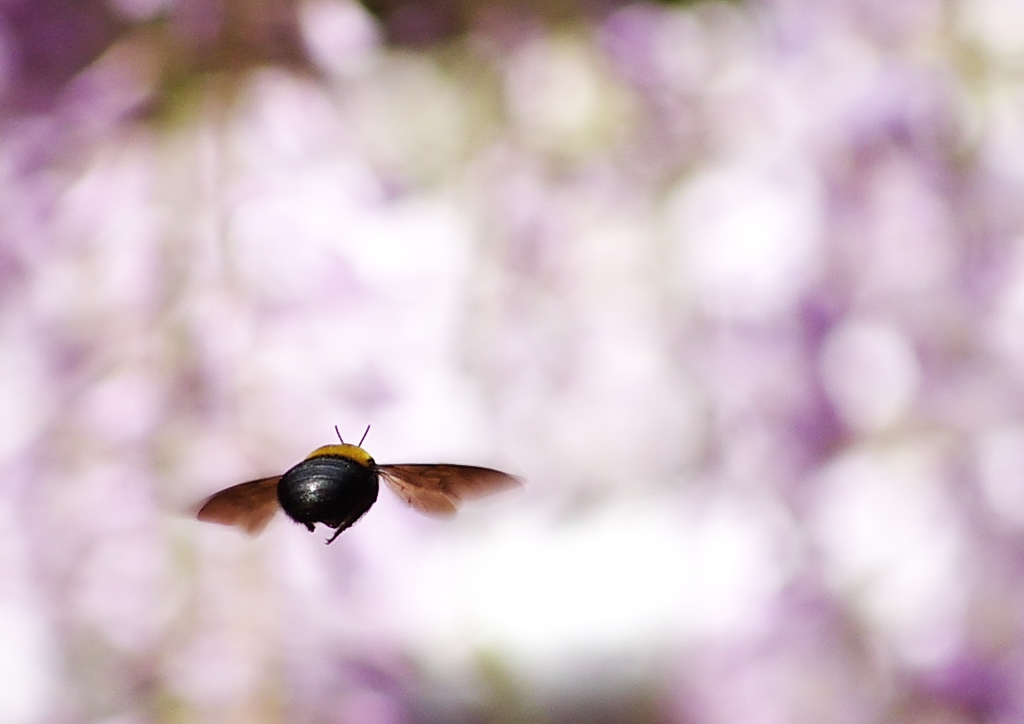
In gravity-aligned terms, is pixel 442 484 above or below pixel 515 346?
below

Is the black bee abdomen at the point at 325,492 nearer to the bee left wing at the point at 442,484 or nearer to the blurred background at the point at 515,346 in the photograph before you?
the bee left wing at the point at 442,484

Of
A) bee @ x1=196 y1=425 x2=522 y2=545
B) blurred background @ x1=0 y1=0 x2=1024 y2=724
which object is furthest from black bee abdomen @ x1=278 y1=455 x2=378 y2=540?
blurred background @ x1=0 y1=0 x2=1024 y2=724

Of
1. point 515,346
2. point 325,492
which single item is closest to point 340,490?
point 325,492

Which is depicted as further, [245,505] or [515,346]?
[515,346]

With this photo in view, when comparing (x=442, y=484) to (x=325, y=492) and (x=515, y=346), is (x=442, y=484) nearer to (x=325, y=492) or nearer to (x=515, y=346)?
(x=325, y=492)

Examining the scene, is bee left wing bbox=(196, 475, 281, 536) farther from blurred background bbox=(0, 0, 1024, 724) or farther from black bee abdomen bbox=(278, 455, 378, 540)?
blurred background bbox=(0, 0, 1024, 724)

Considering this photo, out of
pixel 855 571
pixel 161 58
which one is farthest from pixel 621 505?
pixel 161 58

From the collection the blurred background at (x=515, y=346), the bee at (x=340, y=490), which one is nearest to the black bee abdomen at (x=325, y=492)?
the bee at (x=340, y=490)

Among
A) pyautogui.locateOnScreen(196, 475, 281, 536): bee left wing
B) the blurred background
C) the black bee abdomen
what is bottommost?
the black bee abdomen
